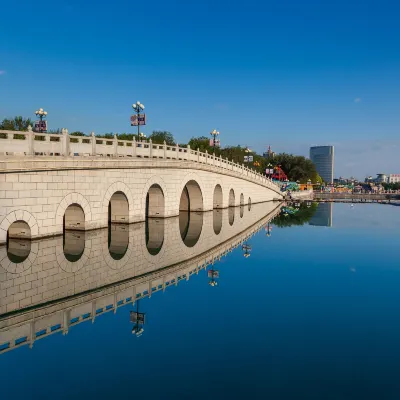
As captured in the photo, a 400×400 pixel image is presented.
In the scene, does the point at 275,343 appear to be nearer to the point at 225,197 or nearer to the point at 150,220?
the point at 150,220

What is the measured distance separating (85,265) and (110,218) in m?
11.4

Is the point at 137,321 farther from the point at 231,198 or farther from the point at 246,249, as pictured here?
the point at 231,198

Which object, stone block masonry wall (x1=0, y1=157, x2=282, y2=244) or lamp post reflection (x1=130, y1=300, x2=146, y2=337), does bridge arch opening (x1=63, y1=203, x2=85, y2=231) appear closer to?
stone block masonry wall (x1=0, y1=157, x2=282, y2=244)

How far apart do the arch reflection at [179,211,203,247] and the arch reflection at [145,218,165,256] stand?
4.34 feet

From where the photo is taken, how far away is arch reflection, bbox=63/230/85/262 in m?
16.4

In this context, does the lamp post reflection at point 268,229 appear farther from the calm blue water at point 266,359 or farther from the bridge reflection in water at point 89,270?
the calm blue water at point 266,359

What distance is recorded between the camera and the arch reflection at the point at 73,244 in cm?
1639

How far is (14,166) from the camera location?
16641mm

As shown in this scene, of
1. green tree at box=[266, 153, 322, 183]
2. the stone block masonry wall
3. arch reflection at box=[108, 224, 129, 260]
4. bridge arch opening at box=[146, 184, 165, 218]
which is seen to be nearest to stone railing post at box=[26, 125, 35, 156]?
the stone block masonry wall

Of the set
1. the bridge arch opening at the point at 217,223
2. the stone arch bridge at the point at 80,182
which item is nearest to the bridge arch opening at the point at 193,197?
the stone arch bridge at the point at 80,182

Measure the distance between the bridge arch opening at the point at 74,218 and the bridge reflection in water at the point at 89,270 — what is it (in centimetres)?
47

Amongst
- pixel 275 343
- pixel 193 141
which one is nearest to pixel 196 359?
pixel 275 343

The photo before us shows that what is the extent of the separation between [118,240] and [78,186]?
3464mm

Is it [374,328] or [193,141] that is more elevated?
[193,141]
